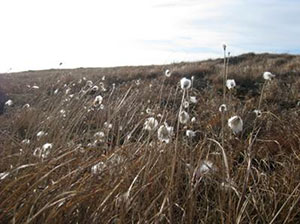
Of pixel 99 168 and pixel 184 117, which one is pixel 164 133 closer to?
pixel 184 117

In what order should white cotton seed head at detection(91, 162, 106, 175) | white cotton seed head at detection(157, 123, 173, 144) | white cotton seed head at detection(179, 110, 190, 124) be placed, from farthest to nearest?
A: white cotton seed head at detection(179, 110, 190, 124) < white cotton seed head at detection(157, 123, 173, 144) < white cotton seed head at detection(91, 162, 106, 175)

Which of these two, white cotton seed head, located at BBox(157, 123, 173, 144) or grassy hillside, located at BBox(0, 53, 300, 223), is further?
white cotton seed head, located at BBox(157, 123, 173, 144)

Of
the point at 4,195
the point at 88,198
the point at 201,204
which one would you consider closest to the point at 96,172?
the point at 88,198

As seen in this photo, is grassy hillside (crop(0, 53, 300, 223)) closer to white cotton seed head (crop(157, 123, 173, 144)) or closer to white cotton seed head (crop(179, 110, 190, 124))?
white cotton seed head (crop(157, 123, 173, 144))

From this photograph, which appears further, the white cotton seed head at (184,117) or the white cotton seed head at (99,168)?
the white cotton seed head at (184,117)

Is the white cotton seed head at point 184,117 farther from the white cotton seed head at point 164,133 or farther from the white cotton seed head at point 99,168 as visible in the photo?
the white cotton seed head at point 99,168

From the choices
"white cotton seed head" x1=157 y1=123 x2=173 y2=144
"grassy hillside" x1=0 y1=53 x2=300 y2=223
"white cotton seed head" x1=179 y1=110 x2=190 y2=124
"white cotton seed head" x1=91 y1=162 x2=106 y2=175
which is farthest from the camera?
"white cotton seed head" x1=179 y1=110 x2=190 y2=124

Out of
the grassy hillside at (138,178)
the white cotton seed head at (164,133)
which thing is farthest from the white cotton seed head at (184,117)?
the white cotton seed head at (164,133)

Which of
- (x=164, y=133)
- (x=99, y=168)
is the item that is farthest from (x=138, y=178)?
(x=164, y=133)

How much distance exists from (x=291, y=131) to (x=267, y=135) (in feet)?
1.11

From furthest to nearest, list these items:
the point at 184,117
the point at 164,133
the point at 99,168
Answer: the point at 184,117 → the point at 164,133 → the point at 99,168

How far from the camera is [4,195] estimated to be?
7.17ft

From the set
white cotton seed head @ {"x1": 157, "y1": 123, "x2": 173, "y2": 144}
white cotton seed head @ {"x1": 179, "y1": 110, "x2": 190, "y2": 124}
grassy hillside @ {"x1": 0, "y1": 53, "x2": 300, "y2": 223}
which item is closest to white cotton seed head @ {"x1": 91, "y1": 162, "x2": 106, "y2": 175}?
grassy hillside @ {"x1": 0, "y1": 53, "x2": 300, "y2": 223}

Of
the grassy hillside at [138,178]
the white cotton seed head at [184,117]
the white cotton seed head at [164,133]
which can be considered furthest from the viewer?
the white cotton seed head at [184,117]
